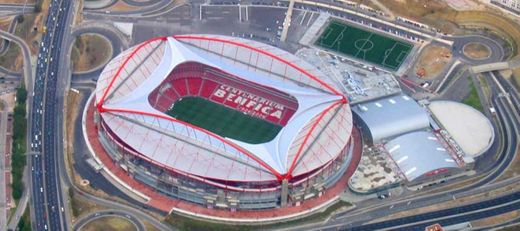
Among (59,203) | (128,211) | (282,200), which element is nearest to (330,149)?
(282,200)

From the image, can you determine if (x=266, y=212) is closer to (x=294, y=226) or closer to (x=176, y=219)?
(x=294, y=226)

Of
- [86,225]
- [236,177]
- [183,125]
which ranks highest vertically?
[183,125]

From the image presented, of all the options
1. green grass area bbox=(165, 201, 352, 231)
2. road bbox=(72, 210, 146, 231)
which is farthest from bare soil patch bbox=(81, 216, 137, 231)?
green grass area bbox=(165, 201, 352, 231)

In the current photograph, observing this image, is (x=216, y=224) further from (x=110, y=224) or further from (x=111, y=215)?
(x=111, y=215)

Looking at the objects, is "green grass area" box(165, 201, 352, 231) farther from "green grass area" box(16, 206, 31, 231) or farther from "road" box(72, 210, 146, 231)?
"green grass area" box(16, 206, 31, 231)

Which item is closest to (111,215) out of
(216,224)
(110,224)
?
(110,224)
